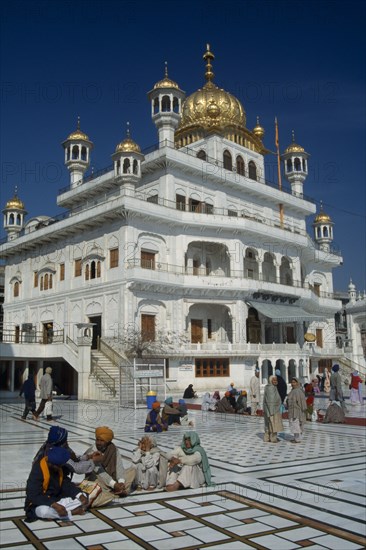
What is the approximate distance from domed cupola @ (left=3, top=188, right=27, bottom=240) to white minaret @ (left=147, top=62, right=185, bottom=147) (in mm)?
13216

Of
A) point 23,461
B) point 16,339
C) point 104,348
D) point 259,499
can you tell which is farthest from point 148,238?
point 259,499

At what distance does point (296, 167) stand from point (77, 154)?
1674 cm

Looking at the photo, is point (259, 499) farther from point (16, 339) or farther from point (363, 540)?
point (16, 339)

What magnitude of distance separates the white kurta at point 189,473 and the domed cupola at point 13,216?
1311 inches

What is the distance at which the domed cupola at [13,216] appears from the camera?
37.7 metres

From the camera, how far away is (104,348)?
23922 mm

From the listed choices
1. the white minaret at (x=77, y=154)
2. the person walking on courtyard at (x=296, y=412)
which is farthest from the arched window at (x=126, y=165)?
the person walking on courtyard at (x=296, y=412)

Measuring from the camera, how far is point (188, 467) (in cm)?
681

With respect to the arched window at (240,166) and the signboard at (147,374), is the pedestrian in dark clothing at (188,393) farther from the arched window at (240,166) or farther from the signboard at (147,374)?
the arched window at (240,166)

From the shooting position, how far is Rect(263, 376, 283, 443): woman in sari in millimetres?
10789

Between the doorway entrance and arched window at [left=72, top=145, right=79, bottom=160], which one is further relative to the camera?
arched window at [left=72, top=145, right=79, bottom=160]

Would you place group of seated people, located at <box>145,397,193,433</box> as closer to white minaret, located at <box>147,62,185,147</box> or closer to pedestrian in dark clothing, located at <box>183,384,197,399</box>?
pedestrian in dark clothing, located at <box>183,384,197,399</box>

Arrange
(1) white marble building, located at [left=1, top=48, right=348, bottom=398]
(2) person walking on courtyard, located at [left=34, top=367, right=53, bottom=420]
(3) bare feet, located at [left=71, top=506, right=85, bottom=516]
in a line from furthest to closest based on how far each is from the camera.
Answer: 1. (1) white marble building, located at [left=1, top=48, right=348, bottom=398]
2. (2) person walking on courtyard, located at [left=34, top=367, right=53, bottom=420]
3. (3) bare feet, located at [left=71, top=506, right=85, bottom=516]

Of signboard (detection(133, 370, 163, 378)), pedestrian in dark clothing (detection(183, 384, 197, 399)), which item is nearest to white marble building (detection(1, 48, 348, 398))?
pedestrian in dark clothing (detection(183, 384, 197, 399))
